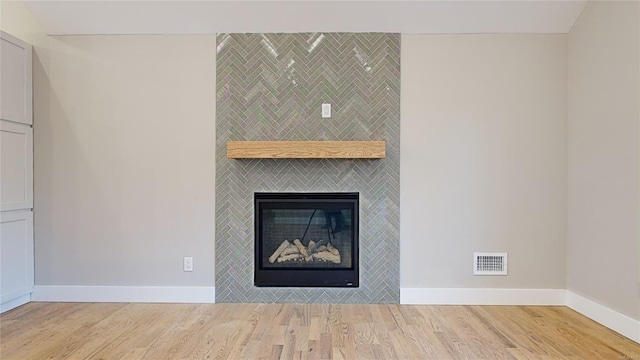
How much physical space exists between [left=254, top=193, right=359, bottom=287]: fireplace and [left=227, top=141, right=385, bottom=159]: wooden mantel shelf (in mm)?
348

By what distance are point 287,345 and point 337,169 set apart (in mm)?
1402

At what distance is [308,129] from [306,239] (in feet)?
2.88

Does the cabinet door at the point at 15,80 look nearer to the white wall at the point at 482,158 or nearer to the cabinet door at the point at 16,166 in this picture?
the cabinet door at the point at 16,166

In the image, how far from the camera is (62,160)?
10.9 ft

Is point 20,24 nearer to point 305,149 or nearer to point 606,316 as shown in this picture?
point 305,149

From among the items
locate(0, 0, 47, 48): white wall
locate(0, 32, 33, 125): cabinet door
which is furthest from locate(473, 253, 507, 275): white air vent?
locate(0, 0, 47, 48): white wall

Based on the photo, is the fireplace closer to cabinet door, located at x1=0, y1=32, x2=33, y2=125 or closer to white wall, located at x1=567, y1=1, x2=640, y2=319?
white wall, located at x1=567, y1=1, x2=640, y2=319

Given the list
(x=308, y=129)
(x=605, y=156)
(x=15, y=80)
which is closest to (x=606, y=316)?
(x=605, y=156)

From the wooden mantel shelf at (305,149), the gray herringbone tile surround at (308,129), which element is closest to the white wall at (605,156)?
the gray herringbone tile surround at (308,129)

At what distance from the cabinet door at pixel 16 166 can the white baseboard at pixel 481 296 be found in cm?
302

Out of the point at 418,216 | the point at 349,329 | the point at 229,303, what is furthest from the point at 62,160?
the point at 418,216

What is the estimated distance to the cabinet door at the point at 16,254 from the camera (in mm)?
3025

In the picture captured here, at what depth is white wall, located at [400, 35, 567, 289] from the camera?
10.7ft

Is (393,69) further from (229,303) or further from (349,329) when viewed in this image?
(229,303)
